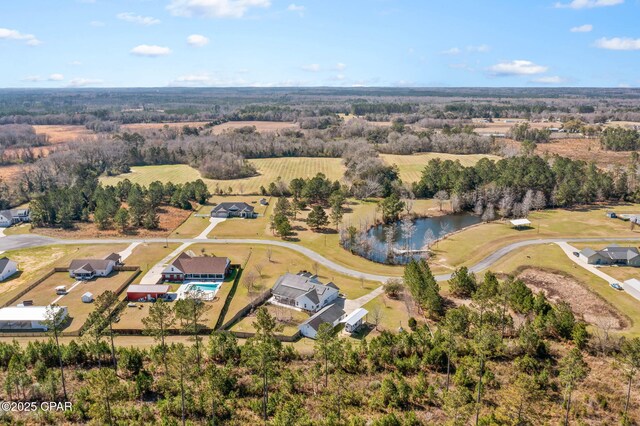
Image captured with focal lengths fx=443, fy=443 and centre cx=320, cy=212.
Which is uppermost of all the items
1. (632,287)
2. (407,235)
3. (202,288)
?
(407,235)

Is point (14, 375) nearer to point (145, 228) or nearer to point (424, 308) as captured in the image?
point (424, 308)

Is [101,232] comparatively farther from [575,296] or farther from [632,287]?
[632,287]

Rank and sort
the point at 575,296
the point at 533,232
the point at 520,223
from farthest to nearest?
the point at 520,223 → the point at 533,232 → the point at 575,296

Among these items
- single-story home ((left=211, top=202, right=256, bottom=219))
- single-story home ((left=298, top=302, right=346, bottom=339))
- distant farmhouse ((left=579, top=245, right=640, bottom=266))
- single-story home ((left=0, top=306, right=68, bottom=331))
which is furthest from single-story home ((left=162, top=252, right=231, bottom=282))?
distant farmhouse ((left=579, top=245, right=640, bottom=266))

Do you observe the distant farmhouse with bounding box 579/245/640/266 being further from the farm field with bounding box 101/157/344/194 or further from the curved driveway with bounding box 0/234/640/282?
the farm field with bounding box 101/157/344/194

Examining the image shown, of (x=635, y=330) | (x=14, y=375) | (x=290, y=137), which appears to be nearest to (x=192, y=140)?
(x=290, y=137)

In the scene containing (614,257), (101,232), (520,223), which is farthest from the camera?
(520,223)

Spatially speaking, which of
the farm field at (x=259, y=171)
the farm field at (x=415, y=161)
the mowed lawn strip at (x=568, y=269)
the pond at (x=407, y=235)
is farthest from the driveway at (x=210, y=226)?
the farm field at (x=415, y=161)

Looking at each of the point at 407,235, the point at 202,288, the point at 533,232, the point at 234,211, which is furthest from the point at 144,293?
the point at 533,232
